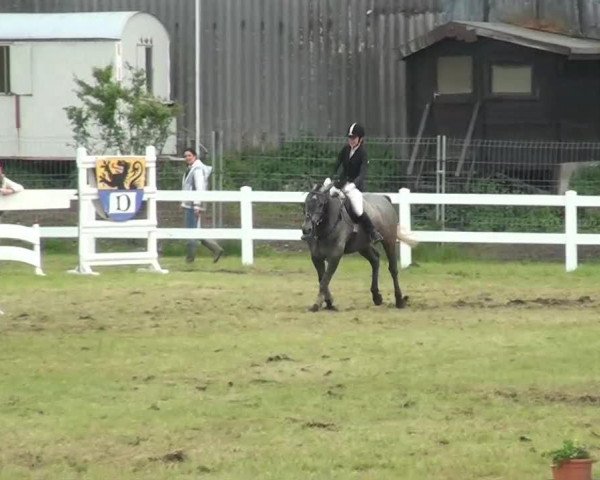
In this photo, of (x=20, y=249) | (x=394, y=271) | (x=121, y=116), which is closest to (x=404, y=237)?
(x=394, y=271)

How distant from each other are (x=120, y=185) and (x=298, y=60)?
1354 centimetres

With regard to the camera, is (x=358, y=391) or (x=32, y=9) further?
(x=32, y=9)

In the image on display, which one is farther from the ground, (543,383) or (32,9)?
(32,9)

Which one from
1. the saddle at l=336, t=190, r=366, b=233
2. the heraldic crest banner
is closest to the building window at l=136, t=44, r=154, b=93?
the heraldic crest banner

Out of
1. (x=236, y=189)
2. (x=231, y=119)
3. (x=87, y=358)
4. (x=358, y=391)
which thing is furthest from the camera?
(x=231, y=119)

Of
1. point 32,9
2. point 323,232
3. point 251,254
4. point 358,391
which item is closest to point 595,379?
point 358,391

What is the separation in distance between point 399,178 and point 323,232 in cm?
1252

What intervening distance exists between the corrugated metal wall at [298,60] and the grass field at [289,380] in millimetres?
14448

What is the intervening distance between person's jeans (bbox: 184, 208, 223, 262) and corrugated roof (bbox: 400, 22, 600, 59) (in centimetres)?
835

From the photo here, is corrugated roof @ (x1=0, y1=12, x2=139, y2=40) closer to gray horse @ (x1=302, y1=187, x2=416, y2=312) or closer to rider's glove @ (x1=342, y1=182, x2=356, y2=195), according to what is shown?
gray horse @ (x1=302, y1=187, x2=416, y2=312)

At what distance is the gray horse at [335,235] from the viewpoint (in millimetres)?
19375

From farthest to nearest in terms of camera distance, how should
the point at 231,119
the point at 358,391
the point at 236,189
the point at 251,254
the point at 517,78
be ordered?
the point at 231,119, the point at 517,78, the point at 236,189, the point at 251,254, the point at 358,391

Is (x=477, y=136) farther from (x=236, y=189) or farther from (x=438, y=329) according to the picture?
(x=438, y=329)

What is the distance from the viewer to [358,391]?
44.6ft
